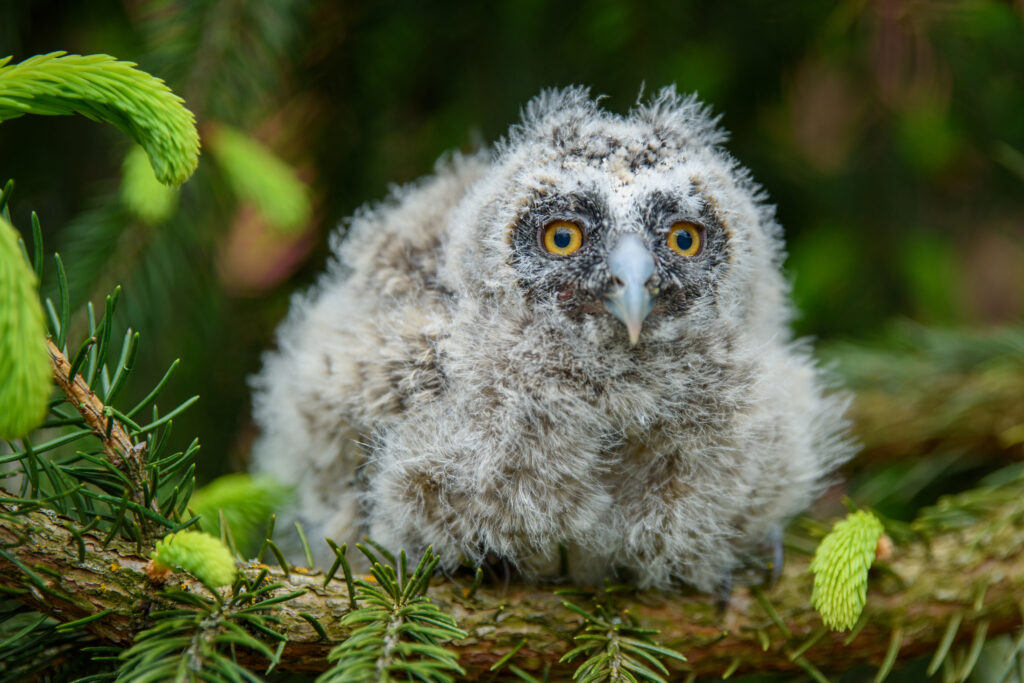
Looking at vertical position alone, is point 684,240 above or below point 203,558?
above

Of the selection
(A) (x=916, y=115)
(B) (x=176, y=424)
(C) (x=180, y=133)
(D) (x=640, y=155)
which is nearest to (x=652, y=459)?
(D) (x=640, y=155)

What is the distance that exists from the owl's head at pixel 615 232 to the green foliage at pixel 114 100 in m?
0.75

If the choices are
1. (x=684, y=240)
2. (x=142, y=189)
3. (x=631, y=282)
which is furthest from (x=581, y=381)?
(x=142, y=189)

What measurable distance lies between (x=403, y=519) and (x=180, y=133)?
952 millimetres

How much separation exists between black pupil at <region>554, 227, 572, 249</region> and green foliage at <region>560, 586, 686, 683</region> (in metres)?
0.75

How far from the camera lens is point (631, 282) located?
5.09ft

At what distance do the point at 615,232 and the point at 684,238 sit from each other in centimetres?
19

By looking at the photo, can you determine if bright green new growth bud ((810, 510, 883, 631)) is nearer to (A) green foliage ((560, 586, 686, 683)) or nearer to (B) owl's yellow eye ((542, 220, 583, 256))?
(A) green foliage ((560, 586, 686, 683))

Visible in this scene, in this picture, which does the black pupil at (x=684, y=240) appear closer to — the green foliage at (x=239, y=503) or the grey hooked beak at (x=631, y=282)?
the grey hooked beak at (x=631, y=282)

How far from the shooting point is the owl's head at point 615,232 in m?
1.66

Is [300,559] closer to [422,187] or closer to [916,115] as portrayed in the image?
[422,187]

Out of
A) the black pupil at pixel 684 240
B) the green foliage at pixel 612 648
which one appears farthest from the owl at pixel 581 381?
the green foliage at pixel 612 648

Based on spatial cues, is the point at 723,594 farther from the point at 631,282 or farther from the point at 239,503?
the point at 239,503

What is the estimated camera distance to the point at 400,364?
5.94 feet
